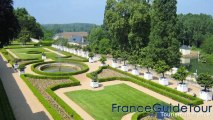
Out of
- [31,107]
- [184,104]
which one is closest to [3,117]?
[31,107]

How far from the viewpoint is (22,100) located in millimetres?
21781

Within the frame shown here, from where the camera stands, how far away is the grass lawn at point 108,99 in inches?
759

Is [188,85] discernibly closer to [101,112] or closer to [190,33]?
[101,112]

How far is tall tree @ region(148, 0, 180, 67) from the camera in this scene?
35.1 m

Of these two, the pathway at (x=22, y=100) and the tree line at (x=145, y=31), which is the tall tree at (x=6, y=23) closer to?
the pathway at (x=22, y=100)

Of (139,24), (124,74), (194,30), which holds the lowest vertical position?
(124,74)

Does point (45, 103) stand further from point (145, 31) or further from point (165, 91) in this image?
point (145, 31)

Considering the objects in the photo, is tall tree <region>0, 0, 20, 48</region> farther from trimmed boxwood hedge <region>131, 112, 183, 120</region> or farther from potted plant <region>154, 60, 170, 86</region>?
potted plant <region>154, 60, 170, 86</region>

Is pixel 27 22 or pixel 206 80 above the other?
pixel 27 22

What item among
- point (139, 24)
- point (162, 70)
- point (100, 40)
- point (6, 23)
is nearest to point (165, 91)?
point (162, 70)

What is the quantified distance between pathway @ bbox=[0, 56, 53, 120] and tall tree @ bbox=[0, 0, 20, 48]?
5.26m

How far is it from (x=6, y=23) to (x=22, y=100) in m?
6.93

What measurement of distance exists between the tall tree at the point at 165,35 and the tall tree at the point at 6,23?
70.0 ft

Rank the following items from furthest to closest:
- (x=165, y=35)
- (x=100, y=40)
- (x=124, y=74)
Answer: (x=100, y=40), (x=165, y=35), (x=124, y=74)
